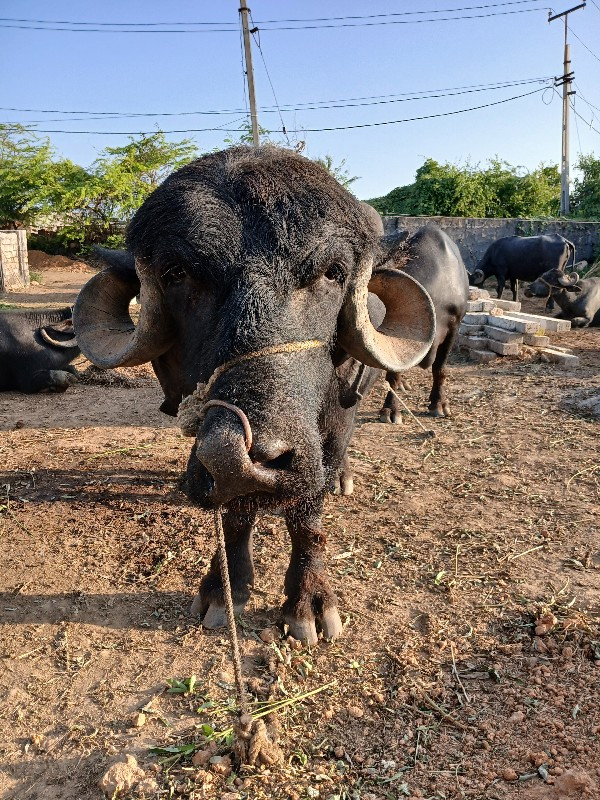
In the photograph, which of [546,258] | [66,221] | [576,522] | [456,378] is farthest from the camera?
[66,221]

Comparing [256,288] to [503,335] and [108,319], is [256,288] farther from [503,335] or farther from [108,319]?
[503,335]

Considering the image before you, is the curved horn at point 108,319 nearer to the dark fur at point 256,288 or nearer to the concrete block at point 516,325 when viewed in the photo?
the dark fur at point 256,288

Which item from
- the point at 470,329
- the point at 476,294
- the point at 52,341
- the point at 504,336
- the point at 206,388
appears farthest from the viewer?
the point at 476,294

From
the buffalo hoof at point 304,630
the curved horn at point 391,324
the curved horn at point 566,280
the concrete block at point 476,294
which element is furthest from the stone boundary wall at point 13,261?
the buffalo hoof at point 304,630

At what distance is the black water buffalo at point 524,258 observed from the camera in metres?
15.2

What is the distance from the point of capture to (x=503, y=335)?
9008mm

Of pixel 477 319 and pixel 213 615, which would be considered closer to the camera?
pixel 213 615

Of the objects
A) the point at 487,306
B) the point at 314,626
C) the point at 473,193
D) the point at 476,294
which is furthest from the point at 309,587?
the point at 473,193

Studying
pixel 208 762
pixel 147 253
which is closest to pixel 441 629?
pixel 208 762

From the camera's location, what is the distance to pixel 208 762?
2.06 m

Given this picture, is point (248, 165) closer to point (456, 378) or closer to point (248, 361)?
point (248, 361)

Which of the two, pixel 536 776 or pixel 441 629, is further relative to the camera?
pixel 441 629

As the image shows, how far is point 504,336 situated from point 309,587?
6.99 m

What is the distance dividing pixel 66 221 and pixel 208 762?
83.3 ft
